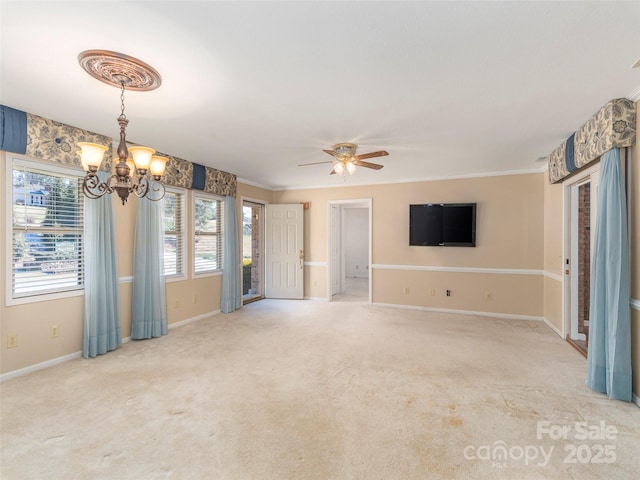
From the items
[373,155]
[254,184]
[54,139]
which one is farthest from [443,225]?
[54,139]

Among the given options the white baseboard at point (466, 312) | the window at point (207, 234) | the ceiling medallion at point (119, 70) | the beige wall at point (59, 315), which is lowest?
the white baseboard at point (466, 312)

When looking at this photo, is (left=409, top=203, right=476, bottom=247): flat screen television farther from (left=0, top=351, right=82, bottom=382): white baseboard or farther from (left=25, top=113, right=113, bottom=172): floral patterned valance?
(left=0, top=351, right=82, bottom=382): white baseboard

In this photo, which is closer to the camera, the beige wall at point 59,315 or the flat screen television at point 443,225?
the beige wall at point 59,315

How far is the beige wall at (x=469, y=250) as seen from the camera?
199 inches

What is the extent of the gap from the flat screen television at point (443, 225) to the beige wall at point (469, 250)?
163 millimetres

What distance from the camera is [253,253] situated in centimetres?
690

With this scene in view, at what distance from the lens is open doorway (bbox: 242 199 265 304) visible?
668 centimetres

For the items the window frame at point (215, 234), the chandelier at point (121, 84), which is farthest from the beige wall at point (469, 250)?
the chandelier at point (121, 84)

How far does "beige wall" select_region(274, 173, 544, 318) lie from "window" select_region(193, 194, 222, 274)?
7.25 ft

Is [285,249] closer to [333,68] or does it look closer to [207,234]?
[207,234]

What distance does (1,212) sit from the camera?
284 cm

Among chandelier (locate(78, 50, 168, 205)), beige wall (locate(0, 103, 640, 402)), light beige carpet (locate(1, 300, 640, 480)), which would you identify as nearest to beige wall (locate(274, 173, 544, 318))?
Answer: beige wall (locate(0, 103, 640, 402))

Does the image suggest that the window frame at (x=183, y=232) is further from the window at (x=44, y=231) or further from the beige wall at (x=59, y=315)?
the window at (x=44, y=231)

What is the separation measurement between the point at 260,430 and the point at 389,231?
4477 millimetres
